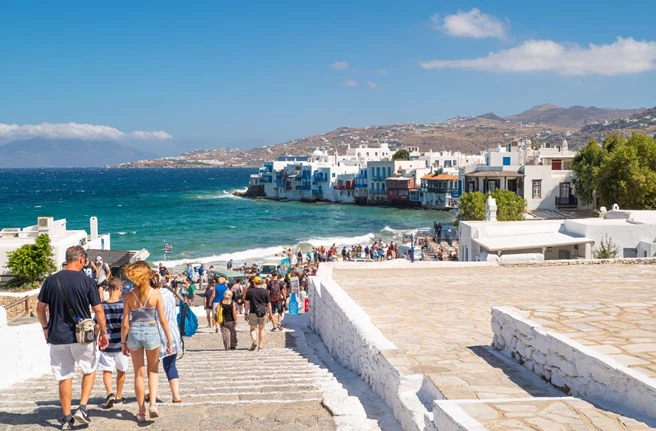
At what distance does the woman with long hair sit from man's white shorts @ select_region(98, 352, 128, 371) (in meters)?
0.42

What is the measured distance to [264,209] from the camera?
82.8m

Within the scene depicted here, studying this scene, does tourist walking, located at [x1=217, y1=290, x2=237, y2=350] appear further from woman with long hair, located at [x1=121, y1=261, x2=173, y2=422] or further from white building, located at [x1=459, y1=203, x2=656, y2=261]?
white building, located at [x1=459, y1=203, x2=656, y2=261]

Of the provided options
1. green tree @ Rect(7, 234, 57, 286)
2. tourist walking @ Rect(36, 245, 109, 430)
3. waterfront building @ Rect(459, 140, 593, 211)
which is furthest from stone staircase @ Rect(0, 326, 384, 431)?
waterfront building @ Rect(459, 140, 593, 211)

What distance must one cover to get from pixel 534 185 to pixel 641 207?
9.54 metres

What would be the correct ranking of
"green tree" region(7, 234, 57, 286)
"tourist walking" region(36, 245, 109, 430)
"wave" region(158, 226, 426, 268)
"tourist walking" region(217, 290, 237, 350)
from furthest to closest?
"wave" region(158, 226, 426, 268) < "green tree" region(7, 234, 57, 286) < "tourist walking" region(217, 290, 237, 350) < "tourist walking" region(36, 245, 109, 430)

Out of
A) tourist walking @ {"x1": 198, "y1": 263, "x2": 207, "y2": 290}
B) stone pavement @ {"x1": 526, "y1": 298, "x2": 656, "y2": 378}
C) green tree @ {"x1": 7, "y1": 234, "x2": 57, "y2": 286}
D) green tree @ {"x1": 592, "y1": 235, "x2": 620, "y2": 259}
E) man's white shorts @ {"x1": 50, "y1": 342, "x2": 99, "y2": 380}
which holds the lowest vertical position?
tourist walking @ {"x1": 198, "y1": 263, "x2": 207, "y2": 290}

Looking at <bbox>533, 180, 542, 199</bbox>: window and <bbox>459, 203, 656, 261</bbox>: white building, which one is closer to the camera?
<bbox>459, 203, 656, 261</bbox>: white building

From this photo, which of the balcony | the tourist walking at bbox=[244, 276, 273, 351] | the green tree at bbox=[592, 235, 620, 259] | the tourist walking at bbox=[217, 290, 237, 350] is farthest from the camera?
the balcony

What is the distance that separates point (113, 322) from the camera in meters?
5.60

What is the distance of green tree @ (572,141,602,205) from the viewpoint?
41031mm

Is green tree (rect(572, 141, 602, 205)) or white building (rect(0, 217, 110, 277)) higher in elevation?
green tree (rect(572, 141, 602, 205))

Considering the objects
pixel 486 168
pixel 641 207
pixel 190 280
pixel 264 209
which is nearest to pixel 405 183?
pixel 264 209

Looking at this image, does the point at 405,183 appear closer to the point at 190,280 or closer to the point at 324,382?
the point at 190,280

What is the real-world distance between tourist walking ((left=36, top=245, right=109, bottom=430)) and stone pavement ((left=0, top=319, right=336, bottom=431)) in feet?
0.93
